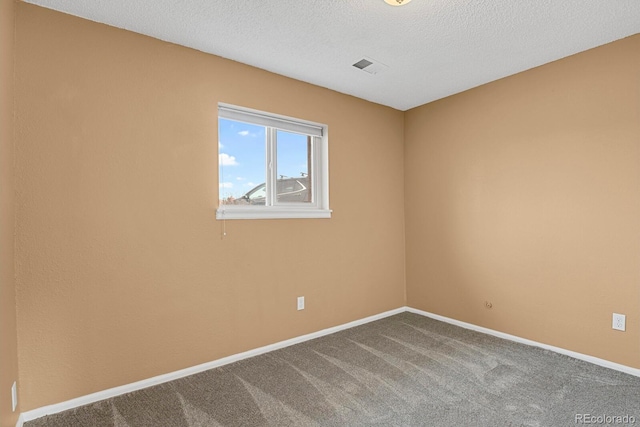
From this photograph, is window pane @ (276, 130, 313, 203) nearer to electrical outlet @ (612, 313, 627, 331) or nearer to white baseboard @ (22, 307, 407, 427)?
white baseboard @ (22, 307, 407, 427)

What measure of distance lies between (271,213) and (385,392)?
157cm

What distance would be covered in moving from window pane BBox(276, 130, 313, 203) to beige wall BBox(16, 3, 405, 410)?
0.25 meters

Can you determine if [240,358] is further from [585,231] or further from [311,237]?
[585,231]

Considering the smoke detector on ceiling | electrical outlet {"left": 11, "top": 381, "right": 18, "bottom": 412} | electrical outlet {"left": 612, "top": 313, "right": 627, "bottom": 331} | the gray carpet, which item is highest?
the smoke detector on ceiling

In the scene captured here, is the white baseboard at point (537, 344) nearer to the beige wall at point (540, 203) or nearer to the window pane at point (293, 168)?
the beige wall at point (540, 203)

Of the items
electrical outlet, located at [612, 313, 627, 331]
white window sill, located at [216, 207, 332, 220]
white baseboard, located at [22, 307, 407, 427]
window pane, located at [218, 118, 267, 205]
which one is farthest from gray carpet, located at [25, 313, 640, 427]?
window pane, located at [218, 118, 267, 205]

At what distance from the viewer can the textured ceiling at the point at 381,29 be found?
192 centimetres

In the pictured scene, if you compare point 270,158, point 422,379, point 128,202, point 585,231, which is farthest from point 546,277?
point 128,202

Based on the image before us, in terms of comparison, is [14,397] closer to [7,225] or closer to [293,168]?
[7,225]

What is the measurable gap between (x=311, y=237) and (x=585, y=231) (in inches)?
85.5

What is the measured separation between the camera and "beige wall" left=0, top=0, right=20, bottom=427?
1544mm

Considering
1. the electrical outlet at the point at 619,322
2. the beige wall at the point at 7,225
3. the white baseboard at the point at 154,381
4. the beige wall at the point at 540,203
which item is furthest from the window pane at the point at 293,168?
the electrical outlet at the point at 619,322

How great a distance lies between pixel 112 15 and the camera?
2.00 meters

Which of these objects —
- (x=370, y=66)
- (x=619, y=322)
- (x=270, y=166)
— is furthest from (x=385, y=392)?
(x=370, y=66)
